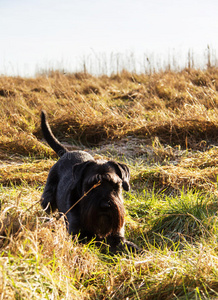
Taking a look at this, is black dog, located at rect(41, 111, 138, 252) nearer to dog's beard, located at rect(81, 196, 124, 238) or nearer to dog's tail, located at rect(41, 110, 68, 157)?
dog's beard, located at rect(81, 196, 124, 238)

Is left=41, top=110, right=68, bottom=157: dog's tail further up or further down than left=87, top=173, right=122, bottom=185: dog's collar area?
further up

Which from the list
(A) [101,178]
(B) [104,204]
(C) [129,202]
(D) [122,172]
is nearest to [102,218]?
(B) [104,204]

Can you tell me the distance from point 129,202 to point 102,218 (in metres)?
1.50

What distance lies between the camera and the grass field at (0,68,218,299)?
Answer: 238 cm

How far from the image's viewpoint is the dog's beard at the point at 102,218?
323 centimetres

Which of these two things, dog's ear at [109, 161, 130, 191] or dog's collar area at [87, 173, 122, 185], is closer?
dog's collar area at [87, 173, 122, 185]

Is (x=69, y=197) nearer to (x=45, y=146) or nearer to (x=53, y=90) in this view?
(x=45, y=146)

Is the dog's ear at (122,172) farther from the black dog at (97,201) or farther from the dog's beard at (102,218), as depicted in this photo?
the dog's beard at (102,218)

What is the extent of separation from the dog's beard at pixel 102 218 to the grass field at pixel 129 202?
186mm

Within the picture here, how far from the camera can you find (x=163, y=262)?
2.76 m

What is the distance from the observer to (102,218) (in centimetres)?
Result: 327

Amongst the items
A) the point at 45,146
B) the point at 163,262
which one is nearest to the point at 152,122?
the point at 45,146

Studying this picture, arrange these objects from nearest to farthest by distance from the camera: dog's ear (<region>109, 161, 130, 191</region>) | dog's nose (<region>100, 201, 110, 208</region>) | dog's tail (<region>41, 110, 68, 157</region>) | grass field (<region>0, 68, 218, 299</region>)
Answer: grass field (<region>0, 68, 218, 299</region>) < dog's nose (<region>100, 201, 110, 208</region>) < dog's ear (<region>109, 161, 130, 191</region>) < dog's tail (<region>41, 110, 68, 157</region>)

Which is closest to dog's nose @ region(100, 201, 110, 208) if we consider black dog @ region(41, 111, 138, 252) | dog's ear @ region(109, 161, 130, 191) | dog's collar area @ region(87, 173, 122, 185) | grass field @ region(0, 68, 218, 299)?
black dog @ region(41, 111, 138, 252)
